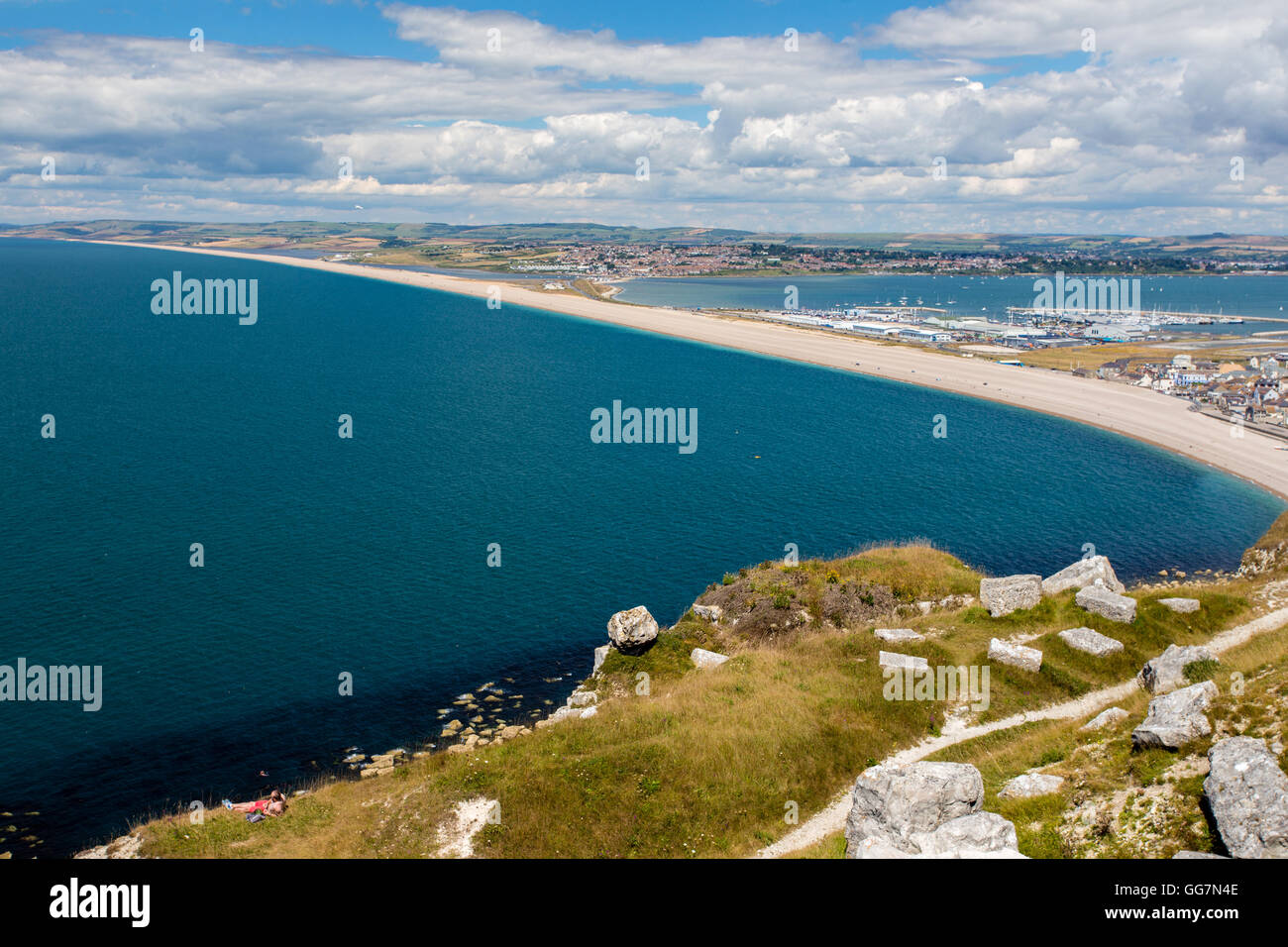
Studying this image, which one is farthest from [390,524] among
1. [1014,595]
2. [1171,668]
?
[1171,668]

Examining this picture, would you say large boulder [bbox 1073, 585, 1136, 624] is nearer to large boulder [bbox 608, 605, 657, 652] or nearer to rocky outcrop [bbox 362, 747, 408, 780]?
large boulder [bbox 608, 605, 657, 652]

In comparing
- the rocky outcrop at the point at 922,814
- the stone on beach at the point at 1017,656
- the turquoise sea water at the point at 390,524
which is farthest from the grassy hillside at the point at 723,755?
the turquoise sea water at the point at 390,524

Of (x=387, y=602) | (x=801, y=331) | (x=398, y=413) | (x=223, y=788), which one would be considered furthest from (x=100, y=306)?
(x=223, y=788)

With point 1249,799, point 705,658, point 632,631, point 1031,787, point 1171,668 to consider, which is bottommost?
point 705,658

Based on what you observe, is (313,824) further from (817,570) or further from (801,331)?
(801,331)

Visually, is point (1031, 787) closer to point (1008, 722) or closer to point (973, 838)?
point (973, 838)

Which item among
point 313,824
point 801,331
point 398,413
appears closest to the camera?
point 313,824
